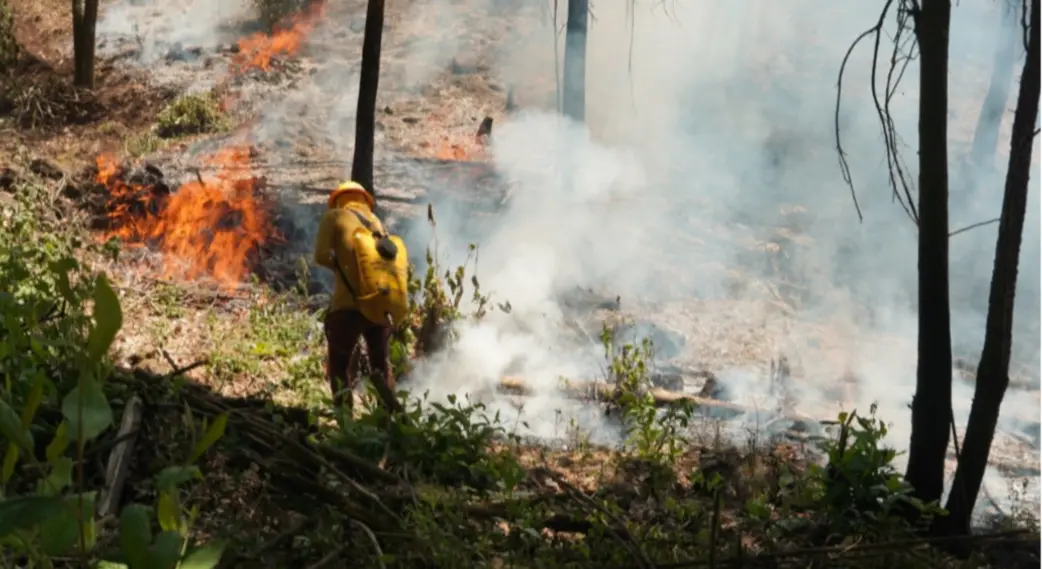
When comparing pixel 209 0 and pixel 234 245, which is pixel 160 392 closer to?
pixel 234 245

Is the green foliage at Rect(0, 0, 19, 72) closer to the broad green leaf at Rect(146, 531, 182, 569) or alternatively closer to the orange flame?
the orange flame

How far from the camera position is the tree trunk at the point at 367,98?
27.9 ft

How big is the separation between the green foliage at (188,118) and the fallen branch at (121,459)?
10.4 metres

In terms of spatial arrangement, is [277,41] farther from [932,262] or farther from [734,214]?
[932,262]

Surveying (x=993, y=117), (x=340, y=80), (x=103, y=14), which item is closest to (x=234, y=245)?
(x=340, y=80)

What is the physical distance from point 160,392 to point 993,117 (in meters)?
18.4

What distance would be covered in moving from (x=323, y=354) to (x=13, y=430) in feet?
21.9

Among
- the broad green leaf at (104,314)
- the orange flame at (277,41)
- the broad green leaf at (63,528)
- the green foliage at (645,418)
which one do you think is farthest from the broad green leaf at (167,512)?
the orange flame at (277,41)

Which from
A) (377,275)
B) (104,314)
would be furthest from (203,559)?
(377,275)

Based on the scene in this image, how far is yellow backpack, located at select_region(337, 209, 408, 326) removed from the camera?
622 cm

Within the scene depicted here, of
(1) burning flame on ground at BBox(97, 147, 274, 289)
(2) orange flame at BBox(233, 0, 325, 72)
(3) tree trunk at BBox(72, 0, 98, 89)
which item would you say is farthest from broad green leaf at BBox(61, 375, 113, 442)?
(2) orange flame at BBox(233, 0, 325, 72)

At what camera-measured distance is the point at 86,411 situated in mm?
1436

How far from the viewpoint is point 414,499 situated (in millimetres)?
3025

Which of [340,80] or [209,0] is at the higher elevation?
[209,0]
